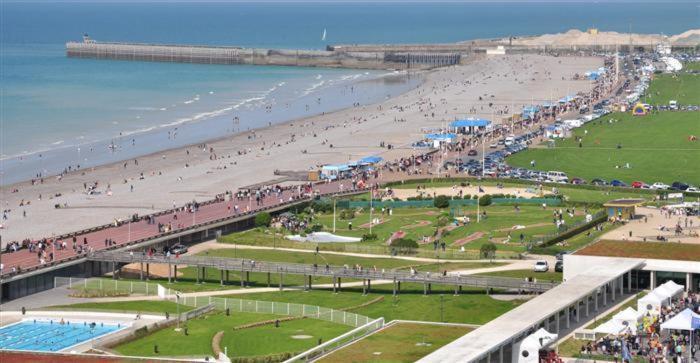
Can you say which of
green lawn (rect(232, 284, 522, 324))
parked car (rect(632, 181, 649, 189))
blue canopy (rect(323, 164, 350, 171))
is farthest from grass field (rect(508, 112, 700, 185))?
green lawn (rect(232, 284, 522, 324))

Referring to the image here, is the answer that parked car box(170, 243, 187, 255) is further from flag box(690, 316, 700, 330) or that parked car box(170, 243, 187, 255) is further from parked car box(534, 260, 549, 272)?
flag box(690, 316, 700, 330)

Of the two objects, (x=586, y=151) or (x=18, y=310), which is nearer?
(x=18, y=310)

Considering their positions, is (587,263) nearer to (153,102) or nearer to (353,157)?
(353,157)

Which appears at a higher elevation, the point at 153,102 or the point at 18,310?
the point at 153,102

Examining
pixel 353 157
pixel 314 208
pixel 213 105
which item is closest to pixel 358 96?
pixel 213 105

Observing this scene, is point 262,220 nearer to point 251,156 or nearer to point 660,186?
point 660,186

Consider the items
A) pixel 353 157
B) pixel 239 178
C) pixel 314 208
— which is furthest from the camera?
pixel 353 157

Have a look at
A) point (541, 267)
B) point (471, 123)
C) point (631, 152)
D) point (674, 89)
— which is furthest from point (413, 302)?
point (674, 89)
